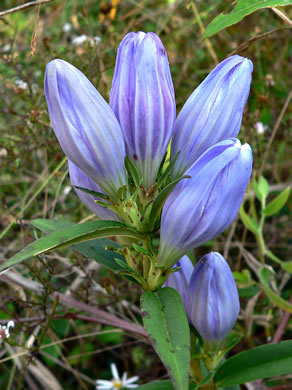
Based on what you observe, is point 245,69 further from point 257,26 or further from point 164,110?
point 257,26

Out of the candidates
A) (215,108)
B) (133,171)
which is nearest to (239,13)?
(215,108)

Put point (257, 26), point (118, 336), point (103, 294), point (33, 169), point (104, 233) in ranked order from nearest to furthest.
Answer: point (104, 233)
point (103, 294)
point (118, 336)
point (33, 169)
point (257, 26)

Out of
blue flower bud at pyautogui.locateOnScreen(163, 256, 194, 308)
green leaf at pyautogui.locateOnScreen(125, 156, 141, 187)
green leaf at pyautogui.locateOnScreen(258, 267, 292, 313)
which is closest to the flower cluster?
green leaf at pyautogui.locateOnScreen(125, 156, 141, 187)

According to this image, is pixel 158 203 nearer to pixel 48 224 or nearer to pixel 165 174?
pixel 165 174

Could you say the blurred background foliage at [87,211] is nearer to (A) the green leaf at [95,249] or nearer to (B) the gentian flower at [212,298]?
(A) the green leaf at [95,249]

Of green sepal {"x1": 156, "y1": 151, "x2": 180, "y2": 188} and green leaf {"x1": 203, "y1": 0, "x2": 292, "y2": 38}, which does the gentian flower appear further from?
green leaf {"x1": 203, "y1": 0, "x2": 292, "y2": 38}

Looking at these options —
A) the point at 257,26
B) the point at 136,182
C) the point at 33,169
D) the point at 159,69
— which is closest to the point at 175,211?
the point at 136,182

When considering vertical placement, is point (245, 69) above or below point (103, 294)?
above
